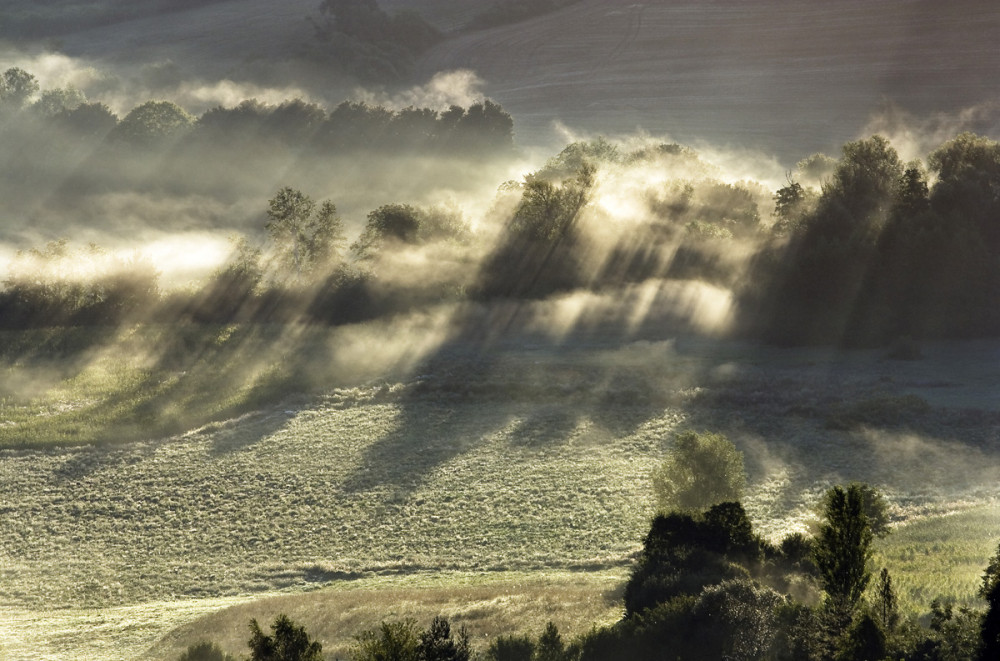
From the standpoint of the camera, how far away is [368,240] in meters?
98.1

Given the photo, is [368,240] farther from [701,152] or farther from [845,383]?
[701,152]

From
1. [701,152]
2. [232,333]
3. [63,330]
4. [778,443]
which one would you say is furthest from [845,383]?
[701,152]

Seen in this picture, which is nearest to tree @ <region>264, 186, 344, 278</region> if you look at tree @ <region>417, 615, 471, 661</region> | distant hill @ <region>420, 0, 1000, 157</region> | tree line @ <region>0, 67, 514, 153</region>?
tree line @ <region>0, 67, 514, 153</region>

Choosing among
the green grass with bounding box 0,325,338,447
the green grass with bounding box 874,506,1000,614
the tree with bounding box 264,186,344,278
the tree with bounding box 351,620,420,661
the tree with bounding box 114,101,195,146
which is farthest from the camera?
the tree with bounding box 114,101,195,146

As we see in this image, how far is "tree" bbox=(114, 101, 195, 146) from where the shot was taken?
151500 mm

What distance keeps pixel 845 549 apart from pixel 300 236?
243 feet

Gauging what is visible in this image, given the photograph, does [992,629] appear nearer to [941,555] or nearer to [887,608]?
[887,608]

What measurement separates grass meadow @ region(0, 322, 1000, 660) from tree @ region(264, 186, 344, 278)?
10679 mm

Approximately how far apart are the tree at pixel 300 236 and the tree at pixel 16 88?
94.6 metres

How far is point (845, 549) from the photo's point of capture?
30938 mm

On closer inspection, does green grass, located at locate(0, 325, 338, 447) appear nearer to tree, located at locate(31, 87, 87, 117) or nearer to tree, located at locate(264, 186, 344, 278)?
tree, located at locate(264, 186, 344, 278)


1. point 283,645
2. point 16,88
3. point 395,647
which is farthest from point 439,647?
point 16,88

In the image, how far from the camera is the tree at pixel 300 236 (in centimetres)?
9588

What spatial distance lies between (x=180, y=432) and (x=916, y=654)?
179 ft
